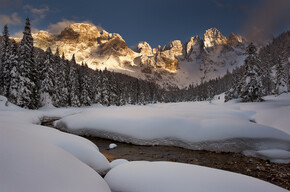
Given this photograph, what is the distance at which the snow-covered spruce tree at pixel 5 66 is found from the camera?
23750mm

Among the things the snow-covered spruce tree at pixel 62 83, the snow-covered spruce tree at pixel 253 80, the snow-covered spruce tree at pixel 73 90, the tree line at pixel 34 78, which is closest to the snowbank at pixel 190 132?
the snow-covered spruce tree at pixel 253 80

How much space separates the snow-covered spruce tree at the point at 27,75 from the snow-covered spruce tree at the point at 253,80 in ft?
114

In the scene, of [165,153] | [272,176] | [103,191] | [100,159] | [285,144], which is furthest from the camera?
[165,153]

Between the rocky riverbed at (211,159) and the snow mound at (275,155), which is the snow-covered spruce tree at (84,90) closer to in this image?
the rocky riverbed at (211,159)

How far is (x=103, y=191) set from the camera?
2.44 meters

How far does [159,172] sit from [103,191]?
1.29 m

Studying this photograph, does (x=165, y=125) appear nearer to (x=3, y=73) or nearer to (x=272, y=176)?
(x=272, y=176)

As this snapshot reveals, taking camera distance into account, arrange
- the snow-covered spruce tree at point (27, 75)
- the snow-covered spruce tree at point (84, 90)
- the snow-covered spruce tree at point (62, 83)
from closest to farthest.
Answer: the snow-covered spruce tree at point (27, 75), the snow-covered spruce tree at point (62, 83), the snow-covered spruce tree at point (84, 90)

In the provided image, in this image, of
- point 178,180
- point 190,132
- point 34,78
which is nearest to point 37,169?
point 178,180

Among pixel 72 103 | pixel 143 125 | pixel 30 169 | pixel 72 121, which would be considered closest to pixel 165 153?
pixel 143 125

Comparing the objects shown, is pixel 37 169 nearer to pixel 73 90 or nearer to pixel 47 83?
pixel 47 83

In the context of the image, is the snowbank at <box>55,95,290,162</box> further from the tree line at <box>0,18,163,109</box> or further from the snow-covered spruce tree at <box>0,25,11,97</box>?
the snow-covered spruce tree at <box>0,25,11,97</box>

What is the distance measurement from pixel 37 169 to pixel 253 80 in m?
28.3

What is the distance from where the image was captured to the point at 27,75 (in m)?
22.8
